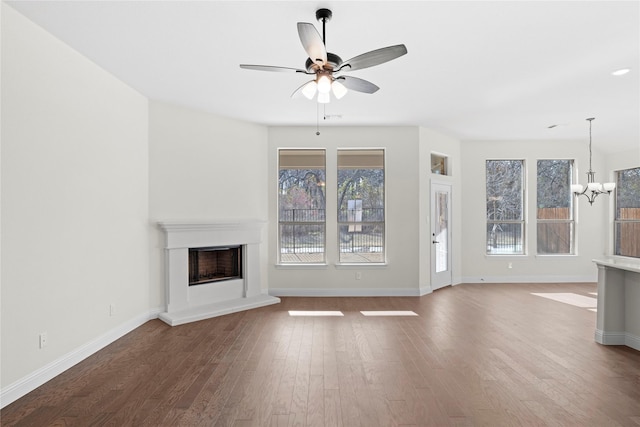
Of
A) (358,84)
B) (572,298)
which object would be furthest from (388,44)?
(572,298)

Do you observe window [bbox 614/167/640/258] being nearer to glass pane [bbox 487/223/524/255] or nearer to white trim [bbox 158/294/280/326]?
glass pane [bbox 487/223/524/255]

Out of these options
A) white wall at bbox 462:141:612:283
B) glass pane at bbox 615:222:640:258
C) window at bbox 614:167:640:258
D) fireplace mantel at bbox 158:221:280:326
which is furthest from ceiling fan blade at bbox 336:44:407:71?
glass pane at bbox 615:222:640:258

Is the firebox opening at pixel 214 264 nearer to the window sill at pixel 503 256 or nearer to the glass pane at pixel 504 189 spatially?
the window sill at pixel 503 256

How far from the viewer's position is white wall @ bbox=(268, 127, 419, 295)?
581 cm

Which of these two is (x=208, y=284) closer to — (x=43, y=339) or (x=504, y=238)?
(x=43, y=339)

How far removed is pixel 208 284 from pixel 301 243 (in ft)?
5.45

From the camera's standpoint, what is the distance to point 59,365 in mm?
2988

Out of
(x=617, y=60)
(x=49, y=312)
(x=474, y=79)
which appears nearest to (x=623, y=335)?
(x=617, y=60)

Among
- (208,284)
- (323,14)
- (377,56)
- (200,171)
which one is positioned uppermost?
(323,14)

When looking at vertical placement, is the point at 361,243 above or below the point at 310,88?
below

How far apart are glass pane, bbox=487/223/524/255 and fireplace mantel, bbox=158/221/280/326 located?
454 centimetres

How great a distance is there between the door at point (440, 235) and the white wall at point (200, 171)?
9.76ft

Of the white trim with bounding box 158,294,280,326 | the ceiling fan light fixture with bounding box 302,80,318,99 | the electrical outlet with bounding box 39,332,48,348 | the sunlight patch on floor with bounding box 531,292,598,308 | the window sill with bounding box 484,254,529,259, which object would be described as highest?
the ceiling fan light fixture with bounding box 302,80,318,99

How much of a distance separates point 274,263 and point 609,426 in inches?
175
